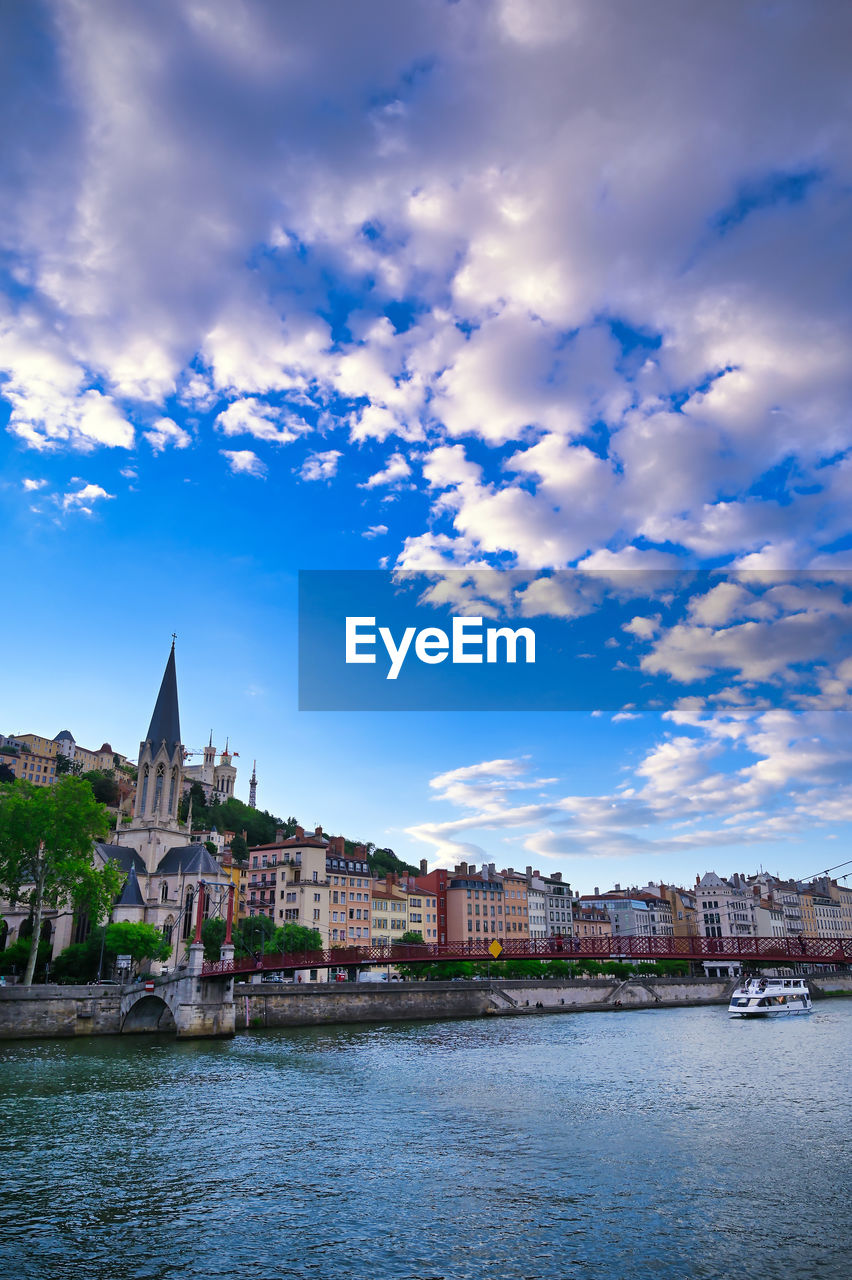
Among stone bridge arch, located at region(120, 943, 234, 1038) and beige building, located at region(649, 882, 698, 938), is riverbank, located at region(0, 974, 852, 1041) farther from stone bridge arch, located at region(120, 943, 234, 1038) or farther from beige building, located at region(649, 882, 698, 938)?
beige building, located at region(649, 882, 698, 938)

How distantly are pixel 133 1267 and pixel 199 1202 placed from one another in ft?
13.4

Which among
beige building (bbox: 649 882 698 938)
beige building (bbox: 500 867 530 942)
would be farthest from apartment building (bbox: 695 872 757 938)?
beige building (bbox: 500 867 530 942)

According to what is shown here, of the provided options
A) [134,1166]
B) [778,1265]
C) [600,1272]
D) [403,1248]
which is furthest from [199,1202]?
[778,1265]

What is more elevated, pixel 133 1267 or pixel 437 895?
pixel 437 895

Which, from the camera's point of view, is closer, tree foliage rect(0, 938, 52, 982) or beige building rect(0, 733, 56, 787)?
tree foliage rect(0, 938, 52, 982)

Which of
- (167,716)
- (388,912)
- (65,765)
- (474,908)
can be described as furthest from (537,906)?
(65,765)

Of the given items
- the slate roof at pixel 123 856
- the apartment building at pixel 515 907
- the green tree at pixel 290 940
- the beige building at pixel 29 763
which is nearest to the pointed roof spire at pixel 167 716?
the slate roof at pixel 123 856

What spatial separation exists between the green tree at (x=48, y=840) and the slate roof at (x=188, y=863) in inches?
1205

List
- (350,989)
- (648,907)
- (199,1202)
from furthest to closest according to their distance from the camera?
1. (648,907)
2. (350,989)
3. (199,1202)

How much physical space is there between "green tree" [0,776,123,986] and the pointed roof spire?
121ft

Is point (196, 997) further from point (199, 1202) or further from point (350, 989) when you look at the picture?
point (199, 1202)

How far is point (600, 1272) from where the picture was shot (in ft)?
51.8

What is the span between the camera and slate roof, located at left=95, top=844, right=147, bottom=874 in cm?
9259

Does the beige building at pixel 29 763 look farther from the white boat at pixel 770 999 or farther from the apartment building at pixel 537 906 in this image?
the white boat at pixel 770 999
